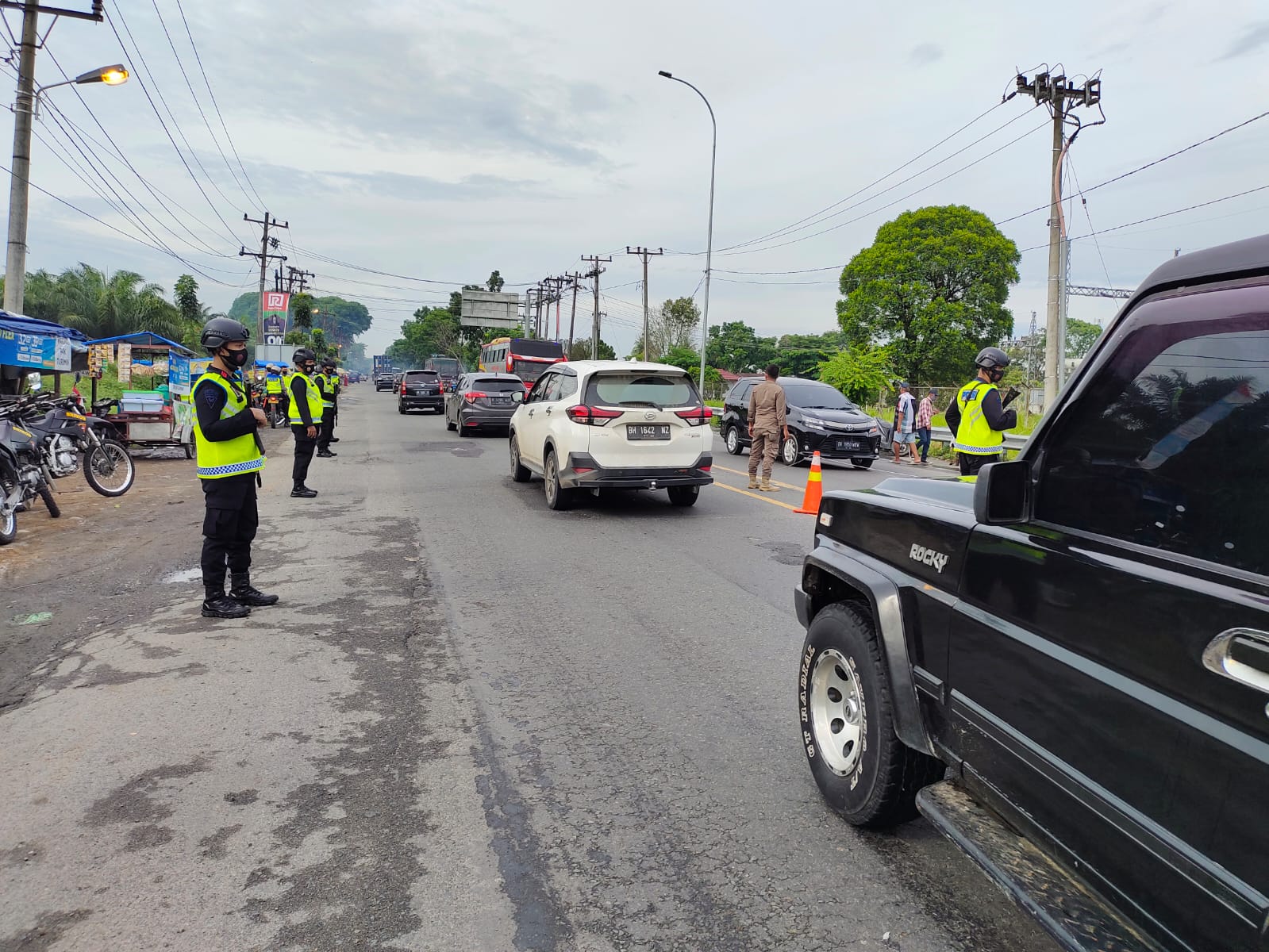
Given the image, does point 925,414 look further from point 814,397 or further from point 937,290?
point 937,290

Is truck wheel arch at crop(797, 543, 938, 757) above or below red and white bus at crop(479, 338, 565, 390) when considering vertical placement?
below

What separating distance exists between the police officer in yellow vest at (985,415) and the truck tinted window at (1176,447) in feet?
18.7

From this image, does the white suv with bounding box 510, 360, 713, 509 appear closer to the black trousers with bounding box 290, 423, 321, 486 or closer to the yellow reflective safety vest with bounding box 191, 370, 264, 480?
the black trousers with bounding box 290, 423, 321, 486

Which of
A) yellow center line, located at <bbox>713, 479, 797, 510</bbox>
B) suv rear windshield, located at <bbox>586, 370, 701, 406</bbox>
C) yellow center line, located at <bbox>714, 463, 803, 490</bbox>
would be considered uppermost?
suv rear windshield, located at <bbox>586, 370, 701, 406</bbox>

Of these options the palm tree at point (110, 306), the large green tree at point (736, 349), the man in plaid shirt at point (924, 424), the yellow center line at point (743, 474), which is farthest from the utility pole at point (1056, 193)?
the large green tree at point (736, 349)

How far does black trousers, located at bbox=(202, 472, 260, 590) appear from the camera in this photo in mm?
5852

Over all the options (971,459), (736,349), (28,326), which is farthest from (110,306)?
(736,349)

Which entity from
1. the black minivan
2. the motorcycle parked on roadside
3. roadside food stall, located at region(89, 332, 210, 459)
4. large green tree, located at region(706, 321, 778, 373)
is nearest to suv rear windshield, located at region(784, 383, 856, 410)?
the black minivan

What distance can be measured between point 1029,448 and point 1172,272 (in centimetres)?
54

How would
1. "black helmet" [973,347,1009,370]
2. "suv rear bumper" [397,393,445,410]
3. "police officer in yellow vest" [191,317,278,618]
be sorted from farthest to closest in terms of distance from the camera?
"suv rear bumper" [397,393,445,410] → "black helmet" [973,347,1009,370] → "police officer in yellow vest" [191,317,278,618]

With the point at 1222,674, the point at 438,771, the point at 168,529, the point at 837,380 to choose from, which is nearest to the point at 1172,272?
the point at 1222,674

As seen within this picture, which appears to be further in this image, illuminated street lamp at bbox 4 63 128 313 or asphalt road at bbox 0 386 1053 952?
illuminated street lamp at bbox 4 63 128 313

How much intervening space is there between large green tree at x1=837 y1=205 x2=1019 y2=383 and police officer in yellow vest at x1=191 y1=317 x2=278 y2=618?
3642cm

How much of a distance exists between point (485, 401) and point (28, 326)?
1058 centimetres
